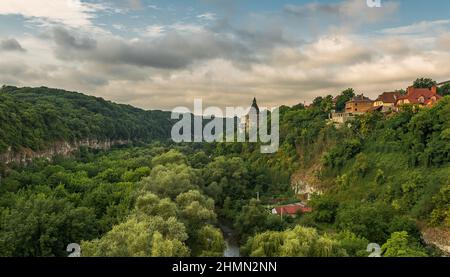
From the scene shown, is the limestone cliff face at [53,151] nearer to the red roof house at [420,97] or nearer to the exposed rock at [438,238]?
the exposed rock at [438,238]

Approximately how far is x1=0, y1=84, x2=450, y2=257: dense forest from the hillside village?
5.36 feet

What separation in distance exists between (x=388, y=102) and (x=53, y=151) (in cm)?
3255

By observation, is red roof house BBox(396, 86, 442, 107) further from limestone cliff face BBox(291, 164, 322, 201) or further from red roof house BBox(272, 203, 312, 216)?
red roof house BBox(272, 203, 312, 216)

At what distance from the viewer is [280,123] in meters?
46.9

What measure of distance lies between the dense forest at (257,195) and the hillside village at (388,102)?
1.63 meters

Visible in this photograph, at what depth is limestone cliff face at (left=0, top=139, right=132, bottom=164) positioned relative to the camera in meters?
31.2

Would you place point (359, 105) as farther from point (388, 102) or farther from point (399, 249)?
point (399, 249)

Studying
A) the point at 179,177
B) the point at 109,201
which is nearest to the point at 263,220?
the point at 179,177

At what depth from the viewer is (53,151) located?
1631 inches

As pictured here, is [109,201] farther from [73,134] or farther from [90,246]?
[73,134]

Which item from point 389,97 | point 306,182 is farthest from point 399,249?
point 389,97

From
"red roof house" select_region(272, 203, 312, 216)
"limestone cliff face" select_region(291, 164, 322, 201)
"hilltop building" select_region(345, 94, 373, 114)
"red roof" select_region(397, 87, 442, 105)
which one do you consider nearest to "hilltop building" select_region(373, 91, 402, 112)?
"hilltop building" select_region(345, 94, 373, 114)

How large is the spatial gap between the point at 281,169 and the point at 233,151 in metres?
11.8

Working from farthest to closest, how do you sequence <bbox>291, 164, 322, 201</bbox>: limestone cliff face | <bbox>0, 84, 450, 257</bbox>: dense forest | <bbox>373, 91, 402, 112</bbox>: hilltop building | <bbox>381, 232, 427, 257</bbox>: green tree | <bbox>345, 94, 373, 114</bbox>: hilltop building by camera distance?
1. <bbox>345, 94, 373, 114</bbox>: hilltop building
2. <bbox>373, 91, 402, 112</bbox>: hilltop building
3. <bbox>291, 164, 322, 201</bbox>: limestone cliff face
4. <bbox>0, 84, 450, 257</bbox>: dense forest
5. <bbox>381, 232, 427, 257</bbox>: green tree
